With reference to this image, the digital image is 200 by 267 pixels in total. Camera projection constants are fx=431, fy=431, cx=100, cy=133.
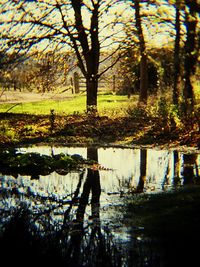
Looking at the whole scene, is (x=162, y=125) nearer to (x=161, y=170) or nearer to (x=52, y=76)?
(x=161, y=170)

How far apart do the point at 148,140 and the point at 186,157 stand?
9.09ft

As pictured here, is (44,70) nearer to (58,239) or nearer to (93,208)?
(93,208)

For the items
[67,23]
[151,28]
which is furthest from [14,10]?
[151,28]

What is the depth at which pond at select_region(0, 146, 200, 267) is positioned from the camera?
5512 mm

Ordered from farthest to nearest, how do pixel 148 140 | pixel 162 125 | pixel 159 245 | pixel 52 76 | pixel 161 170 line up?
pixel 52 76
pixel 162 125
pixel 148 140
pixel 161 170
pixel 159 245

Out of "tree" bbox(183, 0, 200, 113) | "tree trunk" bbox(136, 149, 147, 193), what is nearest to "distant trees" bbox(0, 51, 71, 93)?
"tree" bbox(183, 0, 200, 113)

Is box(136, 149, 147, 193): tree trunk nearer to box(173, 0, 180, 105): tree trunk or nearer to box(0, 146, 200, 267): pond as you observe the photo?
box(0, 146, 200, 267): pond

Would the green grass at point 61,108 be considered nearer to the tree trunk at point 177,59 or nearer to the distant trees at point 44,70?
the distant trees at point 44,70

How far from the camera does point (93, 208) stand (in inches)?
299

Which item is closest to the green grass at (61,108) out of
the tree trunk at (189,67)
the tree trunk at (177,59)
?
the tree trunk at (177,59)

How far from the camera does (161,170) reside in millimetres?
10578

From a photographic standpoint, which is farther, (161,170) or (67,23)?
(67,23)

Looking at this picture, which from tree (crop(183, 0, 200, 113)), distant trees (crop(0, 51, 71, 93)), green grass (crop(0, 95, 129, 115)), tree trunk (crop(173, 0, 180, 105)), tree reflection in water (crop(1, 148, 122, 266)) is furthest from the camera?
green grass (crop(0, 95, 129, 115))

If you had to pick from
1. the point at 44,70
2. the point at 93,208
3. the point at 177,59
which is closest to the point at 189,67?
the point at 177,59
